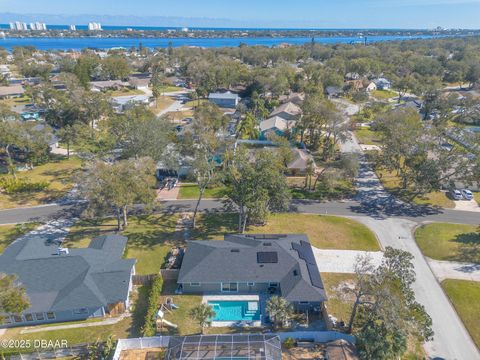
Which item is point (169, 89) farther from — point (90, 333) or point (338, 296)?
point (338, 296)

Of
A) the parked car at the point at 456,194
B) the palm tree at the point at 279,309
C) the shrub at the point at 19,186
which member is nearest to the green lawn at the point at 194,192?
the shrub at the point at 19,186

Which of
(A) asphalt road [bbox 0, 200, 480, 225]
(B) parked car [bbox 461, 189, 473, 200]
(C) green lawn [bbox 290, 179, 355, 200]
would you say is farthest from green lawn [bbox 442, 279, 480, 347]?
(B) parked car [bbox 461, 189, 473, 200]

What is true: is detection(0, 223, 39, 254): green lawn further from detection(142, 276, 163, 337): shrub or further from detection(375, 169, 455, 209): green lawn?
detection(375, 169, 455, 209): green lawn

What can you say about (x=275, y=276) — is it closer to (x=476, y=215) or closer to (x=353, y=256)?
(x=353, y=256)

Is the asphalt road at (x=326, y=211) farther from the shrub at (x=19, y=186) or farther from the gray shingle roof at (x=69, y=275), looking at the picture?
the gray shingle roof at (x=69, y=275)

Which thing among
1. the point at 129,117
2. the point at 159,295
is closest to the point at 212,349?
the point at 159,295
